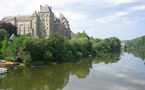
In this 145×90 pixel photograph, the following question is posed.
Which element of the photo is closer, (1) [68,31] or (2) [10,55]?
(2) [10,55]

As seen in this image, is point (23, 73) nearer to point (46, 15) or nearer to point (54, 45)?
point (54, 45)

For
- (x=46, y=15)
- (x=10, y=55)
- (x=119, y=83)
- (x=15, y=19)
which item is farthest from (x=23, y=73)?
(x=15, y=19)

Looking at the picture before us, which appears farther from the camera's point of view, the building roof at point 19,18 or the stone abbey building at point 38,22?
the building roof at point 19,18

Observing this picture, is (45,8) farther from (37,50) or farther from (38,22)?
(37,50)

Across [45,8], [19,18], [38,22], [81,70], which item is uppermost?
[45,8]

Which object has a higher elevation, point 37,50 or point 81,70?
point 37,50

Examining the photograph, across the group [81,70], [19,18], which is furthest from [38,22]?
[81,70]

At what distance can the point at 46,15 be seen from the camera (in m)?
83.6

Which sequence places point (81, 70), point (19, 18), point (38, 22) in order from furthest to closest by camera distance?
A: point (19, 18), point (38, 22), point (81, 70)

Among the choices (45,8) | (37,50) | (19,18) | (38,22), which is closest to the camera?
(37,50)

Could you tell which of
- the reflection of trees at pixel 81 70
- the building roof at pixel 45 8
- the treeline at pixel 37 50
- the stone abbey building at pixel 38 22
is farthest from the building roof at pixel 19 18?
the reflection of trees at pixel 81 70

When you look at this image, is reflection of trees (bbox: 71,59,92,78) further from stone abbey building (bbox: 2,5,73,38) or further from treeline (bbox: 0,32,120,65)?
stone abbey building (bbox: 2,5,73,38)

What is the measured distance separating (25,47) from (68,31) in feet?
192

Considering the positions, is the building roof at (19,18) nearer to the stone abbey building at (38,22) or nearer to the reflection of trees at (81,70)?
the stone abbey building at (38,22)
